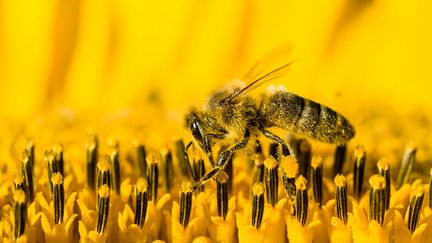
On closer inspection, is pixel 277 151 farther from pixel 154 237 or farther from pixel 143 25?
pixel 143 25

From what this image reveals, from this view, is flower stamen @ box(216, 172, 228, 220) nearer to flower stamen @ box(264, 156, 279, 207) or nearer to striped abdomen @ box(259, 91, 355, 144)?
flower stamen @ box(264, 156, 279, 207)

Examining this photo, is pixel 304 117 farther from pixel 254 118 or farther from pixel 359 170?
pixel 359 170

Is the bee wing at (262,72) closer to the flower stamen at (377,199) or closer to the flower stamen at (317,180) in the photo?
the flower stamen at (317,180)

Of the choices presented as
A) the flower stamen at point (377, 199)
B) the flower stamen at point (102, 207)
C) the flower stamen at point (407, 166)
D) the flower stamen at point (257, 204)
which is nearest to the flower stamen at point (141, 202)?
the flower stamen at point (102, 207)

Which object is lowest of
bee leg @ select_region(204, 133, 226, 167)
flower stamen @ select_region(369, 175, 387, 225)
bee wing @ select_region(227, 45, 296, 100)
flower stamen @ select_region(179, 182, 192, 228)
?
flower stamen @ select_region(369, 175, 387, 225)

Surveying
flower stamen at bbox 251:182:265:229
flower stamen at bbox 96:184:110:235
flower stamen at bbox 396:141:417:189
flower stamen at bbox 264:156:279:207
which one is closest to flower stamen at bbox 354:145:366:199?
flower stamen at bbox 396:141:417:189

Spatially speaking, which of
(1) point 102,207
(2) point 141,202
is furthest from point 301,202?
(1) point 102,207
